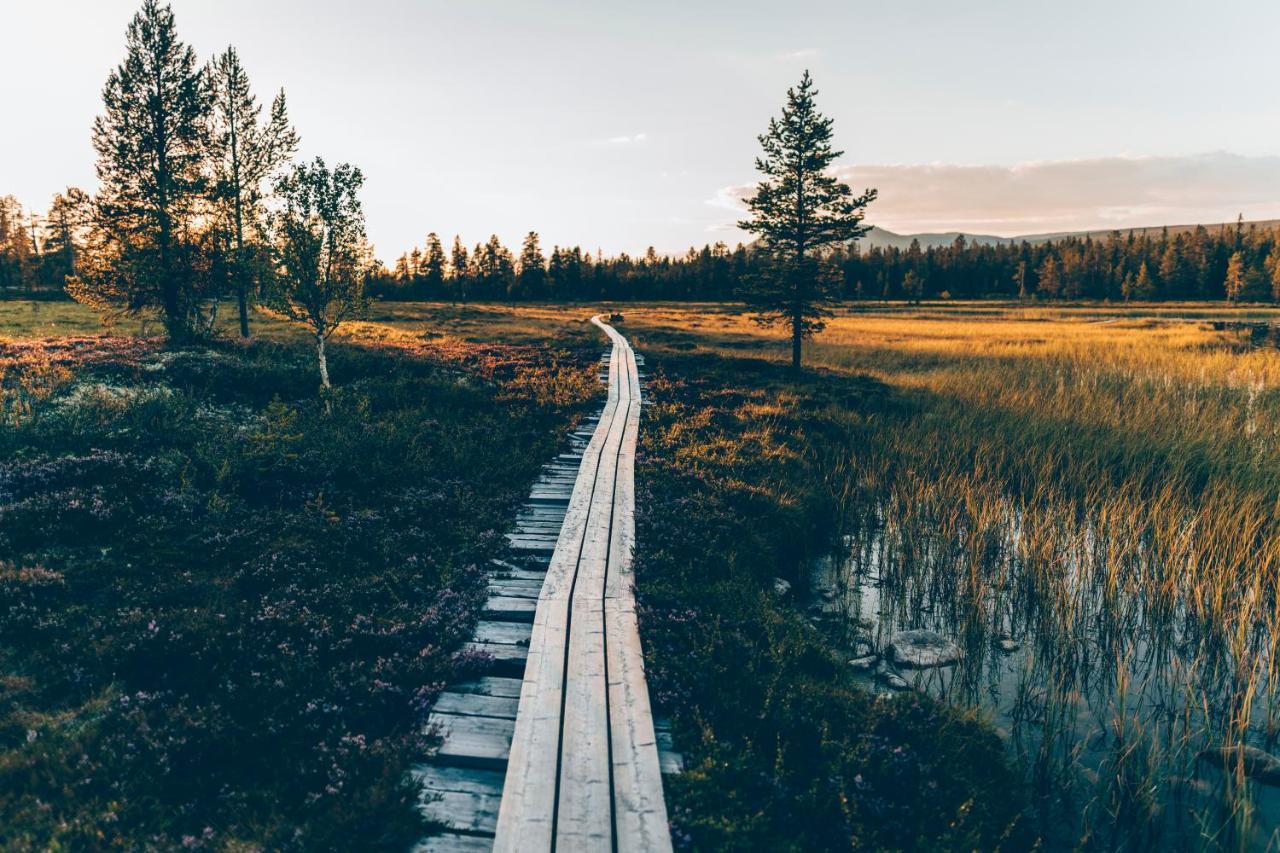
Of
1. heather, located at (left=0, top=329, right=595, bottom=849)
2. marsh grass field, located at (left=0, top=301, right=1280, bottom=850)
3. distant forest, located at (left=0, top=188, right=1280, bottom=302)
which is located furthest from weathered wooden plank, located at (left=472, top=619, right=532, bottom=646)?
distant forest, located at (left=0, top=188, right=1280, bottom=302)

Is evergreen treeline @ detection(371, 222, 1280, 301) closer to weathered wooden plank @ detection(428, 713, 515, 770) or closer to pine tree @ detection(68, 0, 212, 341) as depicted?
pine tree @ detection(68, 0, 212, 341)

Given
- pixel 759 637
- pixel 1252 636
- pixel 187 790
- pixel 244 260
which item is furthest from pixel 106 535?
pixel 244 260

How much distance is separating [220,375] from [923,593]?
19690 millimetres

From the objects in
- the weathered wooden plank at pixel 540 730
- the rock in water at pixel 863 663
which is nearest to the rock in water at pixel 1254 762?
the rock in water at pixel 863 663

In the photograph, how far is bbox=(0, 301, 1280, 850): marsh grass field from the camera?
5.16 meters

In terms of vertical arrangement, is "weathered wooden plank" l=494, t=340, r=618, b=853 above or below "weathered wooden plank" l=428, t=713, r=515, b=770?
above

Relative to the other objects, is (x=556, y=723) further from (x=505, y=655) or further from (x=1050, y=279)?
(x=1050, y=279)

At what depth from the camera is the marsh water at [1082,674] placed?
5.39 metres

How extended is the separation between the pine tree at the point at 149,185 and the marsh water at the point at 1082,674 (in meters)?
28.7

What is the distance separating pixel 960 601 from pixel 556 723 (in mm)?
6790

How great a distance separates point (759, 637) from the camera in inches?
287

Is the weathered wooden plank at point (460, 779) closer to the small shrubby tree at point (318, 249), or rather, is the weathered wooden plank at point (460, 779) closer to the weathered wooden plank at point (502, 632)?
the weathered wooden plank at point (502, 632)

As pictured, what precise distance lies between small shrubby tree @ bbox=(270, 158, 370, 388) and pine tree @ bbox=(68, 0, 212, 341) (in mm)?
12530

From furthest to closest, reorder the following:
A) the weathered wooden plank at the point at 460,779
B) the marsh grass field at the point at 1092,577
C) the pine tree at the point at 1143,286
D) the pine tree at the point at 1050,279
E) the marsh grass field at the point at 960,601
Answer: the pine tree at the point at 1050,279, the pine tree at the point at 1143,286, the marsh grass field at the point at 1092,577, the marsh grass field at the point at 960,601, the weathered wooden plank at the point at 460,779
